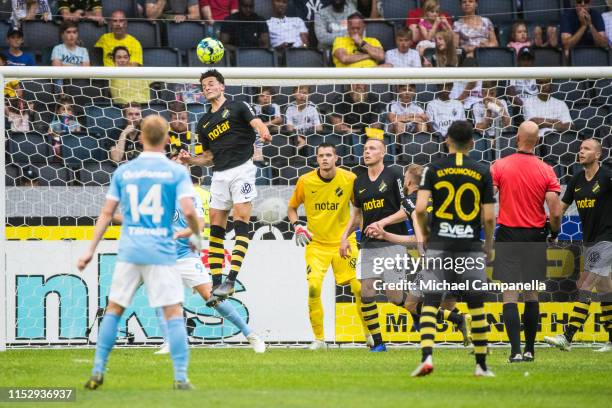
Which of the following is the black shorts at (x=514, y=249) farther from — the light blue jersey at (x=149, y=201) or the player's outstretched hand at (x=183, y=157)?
the light blue jersey at (x=149, y=201)

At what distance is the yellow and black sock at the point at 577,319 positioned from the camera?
12.4 m

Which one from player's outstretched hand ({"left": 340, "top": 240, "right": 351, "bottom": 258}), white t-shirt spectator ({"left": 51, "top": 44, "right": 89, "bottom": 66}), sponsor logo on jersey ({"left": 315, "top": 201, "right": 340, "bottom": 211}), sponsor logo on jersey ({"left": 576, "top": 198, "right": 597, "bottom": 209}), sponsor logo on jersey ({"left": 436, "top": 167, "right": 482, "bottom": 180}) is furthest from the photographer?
white t-shirt spectator ({"left": 51, "top": 44, "right": 89, "bottom": 66})

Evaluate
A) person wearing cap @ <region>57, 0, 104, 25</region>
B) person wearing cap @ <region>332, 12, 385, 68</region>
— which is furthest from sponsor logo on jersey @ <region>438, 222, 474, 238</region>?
person wearing cap @ <region>57, 0, 104, 25</region>

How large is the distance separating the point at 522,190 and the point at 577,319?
6.99 ft

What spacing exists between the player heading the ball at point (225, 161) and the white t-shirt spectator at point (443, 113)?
3063 millimetres

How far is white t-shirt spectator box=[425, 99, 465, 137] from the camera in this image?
13875mm

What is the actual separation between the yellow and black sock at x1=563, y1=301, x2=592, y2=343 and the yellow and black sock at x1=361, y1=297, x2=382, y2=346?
86.0 inches

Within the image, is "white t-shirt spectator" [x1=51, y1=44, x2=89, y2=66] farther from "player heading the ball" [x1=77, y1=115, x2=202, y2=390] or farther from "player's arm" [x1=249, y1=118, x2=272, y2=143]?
"player heading the ball" [x1=77, y1=115, x2=202, y2=390]

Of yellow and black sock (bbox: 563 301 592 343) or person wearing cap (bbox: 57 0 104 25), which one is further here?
person wearing cap (bbox: 57 0 104 25)

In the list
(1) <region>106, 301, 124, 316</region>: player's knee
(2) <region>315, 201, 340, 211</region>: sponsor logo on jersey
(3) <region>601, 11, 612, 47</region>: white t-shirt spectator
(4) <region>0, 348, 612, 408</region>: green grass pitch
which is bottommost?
(4) <region>0, 348, 612, 408</region>: green grass pitch

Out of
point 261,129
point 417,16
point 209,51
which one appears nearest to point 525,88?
point 417,16

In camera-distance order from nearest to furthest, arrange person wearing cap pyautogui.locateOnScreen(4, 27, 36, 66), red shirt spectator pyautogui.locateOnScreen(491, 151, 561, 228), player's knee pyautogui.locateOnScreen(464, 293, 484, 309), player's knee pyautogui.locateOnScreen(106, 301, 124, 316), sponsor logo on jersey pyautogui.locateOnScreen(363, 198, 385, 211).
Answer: player's knee pyautogui.locateOnScreen(106, 301, 124, 316)
player's knee pyautogui.locateOnScreen(464, 293, 484, 309)
red shirt spectator pyautogui.locateOnScreen(491, 151, 561, 228)
sponsor logo on jersey pyautogui.locateOnScreen(363, 198, 385, 211)
person wearing cap pyautogui.locateOnScreen(4, 27, 36, 66)

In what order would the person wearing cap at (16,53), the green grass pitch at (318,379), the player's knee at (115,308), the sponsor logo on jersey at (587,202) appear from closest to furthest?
the green grass pitch at (318,379)
the player's knee at (115,308)
the sponsor logo on jersey at (587,202)
the person wearing cap at (16,53)

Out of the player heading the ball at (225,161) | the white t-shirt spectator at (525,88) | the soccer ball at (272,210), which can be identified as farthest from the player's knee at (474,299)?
the white t-shirt spectator at (525,88)
